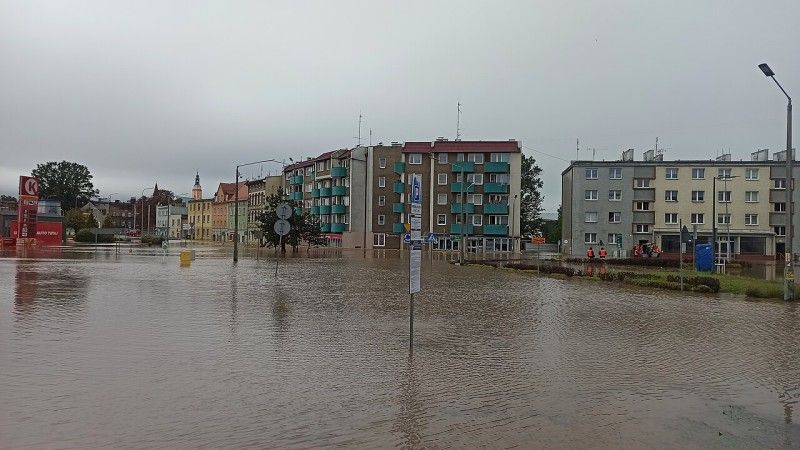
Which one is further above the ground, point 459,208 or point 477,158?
point 477,158

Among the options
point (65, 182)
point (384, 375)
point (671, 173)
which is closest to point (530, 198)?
point (671, 173)

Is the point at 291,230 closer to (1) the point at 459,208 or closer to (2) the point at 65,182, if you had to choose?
(1) the point at 459,208

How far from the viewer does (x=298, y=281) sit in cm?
2319

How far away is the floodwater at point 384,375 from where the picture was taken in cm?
599

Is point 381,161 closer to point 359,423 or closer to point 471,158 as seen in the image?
point 471,158

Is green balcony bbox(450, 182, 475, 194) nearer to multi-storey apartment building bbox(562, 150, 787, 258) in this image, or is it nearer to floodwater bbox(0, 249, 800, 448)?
multi-storey apartment building bbox(562, 150, 787, 258)

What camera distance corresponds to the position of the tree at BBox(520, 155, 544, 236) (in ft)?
300

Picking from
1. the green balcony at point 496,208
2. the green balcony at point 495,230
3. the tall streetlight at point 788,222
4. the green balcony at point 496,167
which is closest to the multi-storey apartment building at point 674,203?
the green balcony at point 495,230

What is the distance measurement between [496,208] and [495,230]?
304cm

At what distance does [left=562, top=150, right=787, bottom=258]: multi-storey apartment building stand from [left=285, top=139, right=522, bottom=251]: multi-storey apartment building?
45.3ft

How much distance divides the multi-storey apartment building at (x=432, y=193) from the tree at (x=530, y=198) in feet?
27.5

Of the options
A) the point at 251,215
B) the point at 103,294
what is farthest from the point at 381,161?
the point at 103,294

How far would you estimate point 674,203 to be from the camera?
225 ft

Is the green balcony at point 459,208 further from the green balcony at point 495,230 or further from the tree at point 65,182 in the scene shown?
the tree at point 65,182
